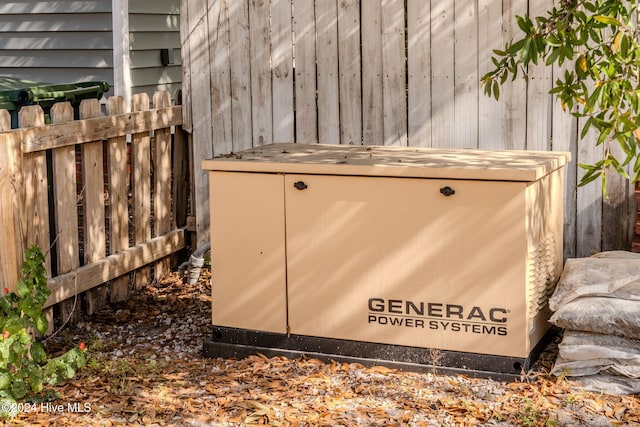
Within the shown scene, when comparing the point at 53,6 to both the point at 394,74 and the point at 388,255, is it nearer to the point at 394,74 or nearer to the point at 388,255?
the point at 394,74

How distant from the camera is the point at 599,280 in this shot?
547cm

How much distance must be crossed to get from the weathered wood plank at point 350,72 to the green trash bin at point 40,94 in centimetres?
200

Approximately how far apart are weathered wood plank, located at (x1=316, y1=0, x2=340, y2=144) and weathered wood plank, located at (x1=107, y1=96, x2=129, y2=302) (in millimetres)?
1429

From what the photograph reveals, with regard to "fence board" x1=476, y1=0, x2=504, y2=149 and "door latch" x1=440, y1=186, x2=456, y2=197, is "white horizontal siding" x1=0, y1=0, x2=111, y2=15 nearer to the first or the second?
"fence board" x1=476, y1=0, x2=504, y2=149

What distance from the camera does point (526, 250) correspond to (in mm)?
5238

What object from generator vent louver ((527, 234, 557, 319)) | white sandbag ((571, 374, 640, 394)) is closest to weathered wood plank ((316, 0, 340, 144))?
generator vent louver ((527, 234, 557, 319))

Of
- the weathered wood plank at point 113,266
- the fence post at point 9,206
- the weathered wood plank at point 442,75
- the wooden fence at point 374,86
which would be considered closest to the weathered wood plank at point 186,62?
the wooden fence at point 374,86

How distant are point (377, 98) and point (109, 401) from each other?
10.00 feet

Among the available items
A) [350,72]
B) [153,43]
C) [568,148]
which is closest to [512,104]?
[568,148]

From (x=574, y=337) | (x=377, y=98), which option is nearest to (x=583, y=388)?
(x=574, y=337)

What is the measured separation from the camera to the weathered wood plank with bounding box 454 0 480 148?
A: 683cm

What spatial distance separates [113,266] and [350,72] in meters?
2.17

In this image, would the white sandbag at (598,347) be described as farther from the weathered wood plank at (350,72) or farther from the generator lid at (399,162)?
the weathered wood plank at (350,72)

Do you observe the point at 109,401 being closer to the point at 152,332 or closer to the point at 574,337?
the point at 152,332
